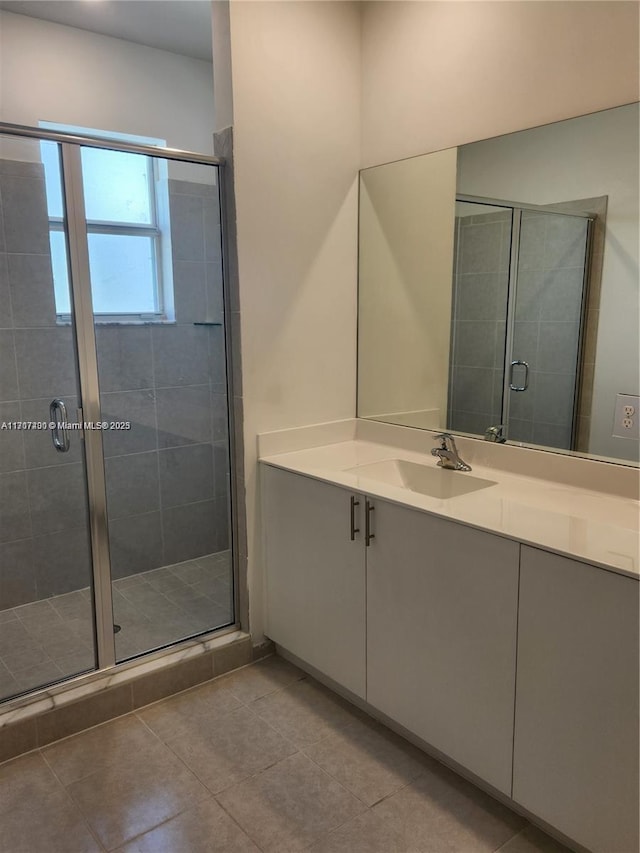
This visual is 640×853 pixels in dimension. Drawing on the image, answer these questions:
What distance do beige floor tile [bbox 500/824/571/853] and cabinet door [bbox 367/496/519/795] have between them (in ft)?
0.42

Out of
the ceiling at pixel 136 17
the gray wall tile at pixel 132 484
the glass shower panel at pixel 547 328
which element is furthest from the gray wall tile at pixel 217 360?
the ceiling at pixel 136 17

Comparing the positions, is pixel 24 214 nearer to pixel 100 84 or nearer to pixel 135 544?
pixel 100 84

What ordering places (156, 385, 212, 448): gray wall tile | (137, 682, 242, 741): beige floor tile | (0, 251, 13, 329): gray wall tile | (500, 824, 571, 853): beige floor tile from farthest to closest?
1. (156, 385, 212, 448): gray wall tile
2. (0, 251, 13, 329): gray wall tile
3. (137, 682, 242, 741): beige floor tile
4. (500, 824, 571, 853): beige floor tile

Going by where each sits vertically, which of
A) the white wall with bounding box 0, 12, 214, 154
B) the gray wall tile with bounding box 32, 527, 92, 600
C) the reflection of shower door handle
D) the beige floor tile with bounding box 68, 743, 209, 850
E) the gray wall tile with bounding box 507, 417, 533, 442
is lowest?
the beige floor tile with bounding box 68, 743, 209, 850

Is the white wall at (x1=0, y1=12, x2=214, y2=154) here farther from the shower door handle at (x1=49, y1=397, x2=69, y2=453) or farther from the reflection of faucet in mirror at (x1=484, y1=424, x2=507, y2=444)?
the reflection of faucet in mirror at (x1=484, y1=424, x2=507, y2=444)

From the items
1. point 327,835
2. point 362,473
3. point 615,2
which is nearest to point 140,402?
point 362,473

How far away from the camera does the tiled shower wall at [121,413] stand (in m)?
2.32

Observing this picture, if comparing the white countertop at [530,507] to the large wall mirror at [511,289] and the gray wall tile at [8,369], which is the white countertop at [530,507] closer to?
the large wall mirror at [511,289]

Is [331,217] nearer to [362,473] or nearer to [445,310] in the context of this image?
[445,310]

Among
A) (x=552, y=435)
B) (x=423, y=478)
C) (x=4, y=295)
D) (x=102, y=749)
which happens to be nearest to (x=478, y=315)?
(x=552, y=435)

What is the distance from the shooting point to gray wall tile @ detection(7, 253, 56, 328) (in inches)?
90.1

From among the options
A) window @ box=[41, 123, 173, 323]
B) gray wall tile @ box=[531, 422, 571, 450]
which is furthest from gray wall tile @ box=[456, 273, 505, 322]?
window @ box=[41, 123, 173, 323]

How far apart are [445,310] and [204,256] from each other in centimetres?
96

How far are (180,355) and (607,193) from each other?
1656mm
